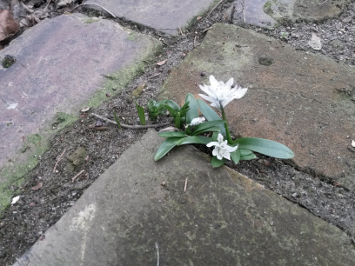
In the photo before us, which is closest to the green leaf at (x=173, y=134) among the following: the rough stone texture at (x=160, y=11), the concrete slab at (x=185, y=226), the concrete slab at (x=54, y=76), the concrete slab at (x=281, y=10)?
the concrete slab at (x=185, y=226)

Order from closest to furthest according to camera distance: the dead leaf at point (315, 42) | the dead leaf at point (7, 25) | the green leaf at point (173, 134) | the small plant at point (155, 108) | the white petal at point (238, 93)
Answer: the white petal at point (238, 93), the green leaf at point (173, 134), the small plant at point (155, 108), the dead leaf at point (315, 42), the dead leaf at point (7, 25)

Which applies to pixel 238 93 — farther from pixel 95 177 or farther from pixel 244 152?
pixel 95 177

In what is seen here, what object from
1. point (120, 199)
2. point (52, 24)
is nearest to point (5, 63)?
point (52, 24)

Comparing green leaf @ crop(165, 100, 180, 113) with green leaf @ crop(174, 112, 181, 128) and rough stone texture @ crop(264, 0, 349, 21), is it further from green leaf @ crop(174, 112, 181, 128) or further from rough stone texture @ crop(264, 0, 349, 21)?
rough stone texture @ crop(264, 0, 349, 21)

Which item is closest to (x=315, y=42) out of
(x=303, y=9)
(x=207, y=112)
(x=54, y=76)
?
(x=303, y=9)

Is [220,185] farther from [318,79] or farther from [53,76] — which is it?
[53,76]

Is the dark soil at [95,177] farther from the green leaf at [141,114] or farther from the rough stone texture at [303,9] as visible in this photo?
the rough stone texture at [303,9]

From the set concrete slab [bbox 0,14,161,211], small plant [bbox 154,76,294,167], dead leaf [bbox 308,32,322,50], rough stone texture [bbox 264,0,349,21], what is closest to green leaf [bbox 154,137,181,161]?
small plant [bbox 154,76,294,167]
